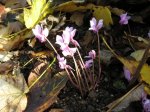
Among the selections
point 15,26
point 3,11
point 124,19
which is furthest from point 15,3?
point 124,19

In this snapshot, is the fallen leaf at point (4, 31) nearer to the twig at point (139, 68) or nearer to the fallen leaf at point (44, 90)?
the fallen leaf at point (44, 90)

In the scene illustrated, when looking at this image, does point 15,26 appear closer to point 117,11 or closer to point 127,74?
point 117,11

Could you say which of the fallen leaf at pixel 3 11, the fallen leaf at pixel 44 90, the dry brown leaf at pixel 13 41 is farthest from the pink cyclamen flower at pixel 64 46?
the fallen leaf at pixel 3 11

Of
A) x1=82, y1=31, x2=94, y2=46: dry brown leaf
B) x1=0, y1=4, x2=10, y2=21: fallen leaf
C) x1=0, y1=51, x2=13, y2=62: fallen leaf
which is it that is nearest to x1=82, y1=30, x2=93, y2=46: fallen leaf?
x1=82, y1=31, x2=94, y2=46: dry brown leaf

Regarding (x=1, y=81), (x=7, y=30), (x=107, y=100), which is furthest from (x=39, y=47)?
(x=107, y=100)

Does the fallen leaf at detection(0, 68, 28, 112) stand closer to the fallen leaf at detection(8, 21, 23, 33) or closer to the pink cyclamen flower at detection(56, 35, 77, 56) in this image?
the pink cyclamen flower at detection(56, 35, 77, 56)

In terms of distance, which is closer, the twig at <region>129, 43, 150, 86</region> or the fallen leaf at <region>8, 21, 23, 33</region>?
the twig at <region>129, 43, 150, 86</region>

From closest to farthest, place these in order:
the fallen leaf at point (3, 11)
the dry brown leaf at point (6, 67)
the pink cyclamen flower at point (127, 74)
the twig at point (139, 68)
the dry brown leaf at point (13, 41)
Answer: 1. the twig at point (139, 68)
2. the pink cyclamen flower at point (127, 74)
3. the dry brown leaf at point (6, 67)
4. the dry brown leaf at point (13, 41)
5. the fallen leaf at point (3, 11)
